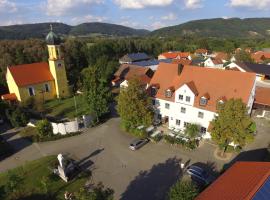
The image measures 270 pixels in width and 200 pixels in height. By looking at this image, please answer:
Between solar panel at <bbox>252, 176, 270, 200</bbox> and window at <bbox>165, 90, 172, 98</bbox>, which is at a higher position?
window at <bbox>165, 90, 172, 98</bbox>

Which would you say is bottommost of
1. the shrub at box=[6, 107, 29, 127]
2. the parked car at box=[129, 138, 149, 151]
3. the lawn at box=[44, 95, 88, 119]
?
the parked car at box=[129, 138, 149, 151]

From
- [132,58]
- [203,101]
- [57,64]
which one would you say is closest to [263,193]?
[203,101]

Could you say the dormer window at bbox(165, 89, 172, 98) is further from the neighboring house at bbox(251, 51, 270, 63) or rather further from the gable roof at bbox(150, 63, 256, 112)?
the neighboring house at bbox(251, 51, 270, 63)

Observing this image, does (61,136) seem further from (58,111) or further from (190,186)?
(190,186)

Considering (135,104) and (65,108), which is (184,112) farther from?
(65,108)

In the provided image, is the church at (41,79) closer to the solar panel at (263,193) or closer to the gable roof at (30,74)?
the gable roof at (30,74)

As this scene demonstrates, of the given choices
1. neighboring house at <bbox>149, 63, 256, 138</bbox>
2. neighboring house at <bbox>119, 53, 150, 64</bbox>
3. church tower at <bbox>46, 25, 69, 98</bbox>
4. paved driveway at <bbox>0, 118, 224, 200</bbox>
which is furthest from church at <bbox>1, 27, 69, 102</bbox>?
neighboring house at <bbox>119, 53, 150, 64</bbox>

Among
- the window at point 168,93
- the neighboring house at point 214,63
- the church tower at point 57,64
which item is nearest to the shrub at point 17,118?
the church tower at point 57,64
